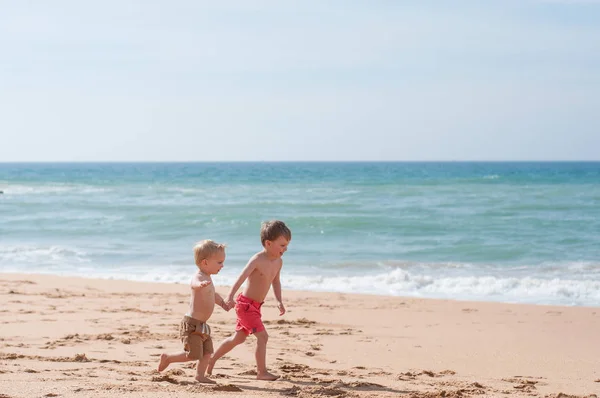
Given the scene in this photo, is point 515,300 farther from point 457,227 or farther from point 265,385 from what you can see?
point 457,227

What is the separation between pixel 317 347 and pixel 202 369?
194 centimetres

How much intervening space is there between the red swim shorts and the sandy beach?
0.37m

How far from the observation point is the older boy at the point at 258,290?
5242 mm

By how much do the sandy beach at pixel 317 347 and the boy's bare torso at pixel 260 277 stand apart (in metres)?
0.62

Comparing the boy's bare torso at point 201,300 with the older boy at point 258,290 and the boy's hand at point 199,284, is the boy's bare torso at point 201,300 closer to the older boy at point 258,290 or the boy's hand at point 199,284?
the boy's hand at point 199,284

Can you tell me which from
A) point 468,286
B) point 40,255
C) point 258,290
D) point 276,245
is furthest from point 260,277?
point 40,255

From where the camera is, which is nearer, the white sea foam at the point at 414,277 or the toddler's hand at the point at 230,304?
the toddler's hand at the point at 230,304

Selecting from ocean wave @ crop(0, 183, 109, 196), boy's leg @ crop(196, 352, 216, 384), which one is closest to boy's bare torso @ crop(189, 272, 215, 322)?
boy's leg @ crop(196, 352, 216, 384)

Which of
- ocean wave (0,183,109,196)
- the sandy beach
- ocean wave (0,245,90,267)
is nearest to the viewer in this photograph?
the sandy beach

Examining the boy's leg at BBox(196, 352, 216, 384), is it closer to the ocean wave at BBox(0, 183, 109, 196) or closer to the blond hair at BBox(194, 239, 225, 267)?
the blond hair at BBox(194, 239, 225, 267)

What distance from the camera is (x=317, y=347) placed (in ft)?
22.1

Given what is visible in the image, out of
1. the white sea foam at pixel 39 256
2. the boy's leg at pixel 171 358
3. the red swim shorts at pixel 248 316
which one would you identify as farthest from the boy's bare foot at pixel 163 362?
the white sea foam at pixel 39 256

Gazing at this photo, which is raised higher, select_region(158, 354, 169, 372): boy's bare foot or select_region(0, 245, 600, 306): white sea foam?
select_region(158, 354, 169, 372): boy's bare foot

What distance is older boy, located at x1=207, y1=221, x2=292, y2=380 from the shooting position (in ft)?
17.2
